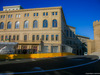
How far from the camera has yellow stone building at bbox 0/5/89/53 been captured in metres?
37.8

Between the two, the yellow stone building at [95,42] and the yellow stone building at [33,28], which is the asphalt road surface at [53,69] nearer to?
the yellow stone building at [33,28]

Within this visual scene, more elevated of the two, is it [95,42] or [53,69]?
[95,42]

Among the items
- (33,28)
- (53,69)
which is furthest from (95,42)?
(53,69)

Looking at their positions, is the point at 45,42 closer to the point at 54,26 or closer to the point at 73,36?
the point at 54,26

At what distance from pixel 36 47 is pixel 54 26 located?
1116 cm

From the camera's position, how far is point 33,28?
4012 cm

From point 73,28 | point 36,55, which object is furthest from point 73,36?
point 36,55

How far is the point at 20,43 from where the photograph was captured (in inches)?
1448

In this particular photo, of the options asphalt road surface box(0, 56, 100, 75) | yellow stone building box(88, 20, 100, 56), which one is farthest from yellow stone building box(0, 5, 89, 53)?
asphalt road surface box(0, 56, 100, 75)

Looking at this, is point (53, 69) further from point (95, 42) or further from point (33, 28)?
point (95, 42)

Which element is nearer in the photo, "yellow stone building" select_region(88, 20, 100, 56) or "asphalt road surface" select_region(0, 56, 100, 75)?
"asphalt road surface" select_region(0, 56, 100, 75)

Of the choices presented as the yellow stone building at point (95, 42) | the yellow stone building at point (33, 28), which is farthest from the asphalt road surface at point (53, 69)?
the yellow stone building at point (95, 42)

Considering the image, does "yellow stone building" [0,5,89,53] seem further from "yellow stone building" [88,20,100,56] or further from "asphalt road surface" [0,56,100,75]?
"asphalt road surface" [0,56,100,75]

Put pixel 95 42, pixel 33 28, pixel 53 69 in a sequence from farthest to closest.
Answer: pixel 95 42 < pixel 33 28 < pixel 53 69
